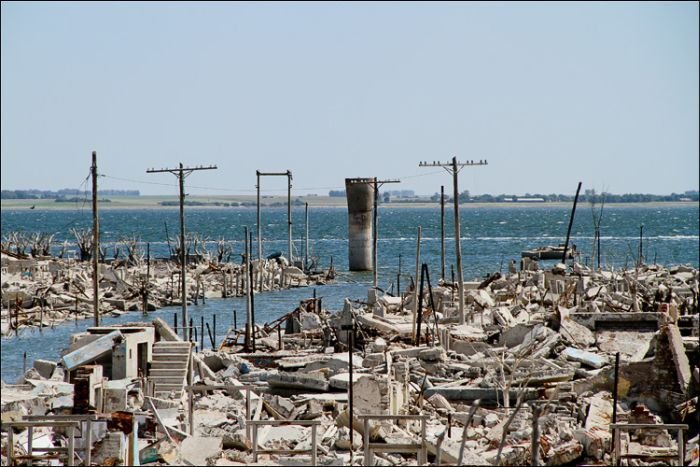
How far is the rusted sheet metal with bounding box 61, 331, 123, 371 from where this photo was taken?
2211 centimetres

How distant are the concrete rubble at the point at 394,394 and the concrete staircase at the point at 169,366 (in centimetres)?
5

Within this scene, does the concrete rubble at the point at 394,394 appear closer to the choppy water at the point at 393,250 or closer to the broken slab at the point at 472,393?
the broken slab at the point at 472,393

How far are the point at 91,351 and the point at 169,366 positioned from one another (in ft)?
5.90

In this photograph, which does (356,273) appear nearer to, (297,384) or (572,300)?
(572,300)

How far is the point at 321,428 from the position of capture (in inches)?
768

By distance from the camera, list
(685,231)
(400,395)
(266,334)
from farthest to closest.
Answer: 1. (685,231)
2. (266,334)
3. (400,395)

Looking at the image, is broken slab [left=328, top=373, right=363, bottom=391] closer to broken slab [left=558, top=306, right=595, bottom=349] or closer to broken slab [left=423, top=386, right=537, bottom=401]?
broken slab [left=423, top=386, right=537, bottom=401]

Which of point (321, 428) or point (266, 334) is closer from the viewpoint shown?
point (321, 428)

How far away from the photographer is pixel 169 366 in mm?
23188

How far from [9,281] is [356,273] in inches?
1033

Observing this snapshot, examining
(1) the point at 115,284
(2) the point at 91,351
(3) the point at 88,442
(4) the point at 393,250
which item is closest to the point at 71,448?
(3) the point at 88,442

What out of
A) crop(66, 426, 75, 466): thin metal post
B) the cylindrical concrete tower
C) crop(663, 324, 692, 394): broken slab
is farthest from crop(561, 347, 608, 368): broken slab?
the cylindrical concrete tower

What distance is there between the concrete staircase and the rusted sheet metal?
3.72 ft

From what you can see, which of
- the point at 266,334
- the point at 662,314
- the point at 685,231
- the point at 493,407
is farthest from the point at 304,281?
the point at 685,231
